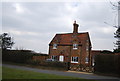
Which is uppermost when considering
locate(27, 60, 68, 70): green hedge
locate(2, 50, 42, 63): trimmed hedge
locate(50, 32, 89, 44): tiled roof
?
locate(50, 32, 89, 44): tiled roof

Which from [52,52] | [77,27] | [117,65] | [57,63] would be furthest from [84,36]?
[117,65]

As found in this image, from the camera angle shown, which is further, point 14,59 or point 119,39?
point 119,39

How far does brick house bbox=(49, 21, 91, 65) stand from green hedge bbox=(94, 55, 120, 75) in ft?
38.0

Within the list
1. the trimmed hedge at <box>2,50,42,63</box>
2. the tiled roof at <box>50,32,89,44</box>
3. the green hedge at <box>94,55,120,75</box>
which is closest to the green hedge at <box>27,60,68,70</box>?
the trimmed hedge at <box>2,50,42,63</box>

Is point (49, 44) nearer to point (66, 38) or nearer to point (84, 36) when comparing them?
point (66, 38)

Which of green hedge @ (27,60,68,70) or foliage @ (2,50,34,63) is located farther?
foliage @ (2,50,34,63)

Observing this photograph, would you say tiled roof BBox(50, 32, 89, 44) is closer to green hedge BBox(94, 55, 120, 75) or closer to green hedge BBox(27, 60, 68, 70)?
green hedge BBox(27, 60, 68, 70)

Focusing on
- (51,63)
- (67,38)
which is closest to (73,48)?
(67,38)

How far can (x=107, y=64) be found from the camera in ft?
77.5

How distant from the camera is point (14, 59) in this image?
1256 inches

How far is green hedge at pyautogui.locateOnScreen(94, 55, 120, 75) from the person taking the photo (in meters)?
22.8

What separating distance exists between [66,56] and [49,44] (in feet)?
21.2

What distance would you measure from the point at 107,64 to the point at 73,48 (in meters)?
14.5

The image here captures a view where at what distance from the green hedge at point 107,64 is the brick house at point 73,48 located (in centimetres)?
1158
